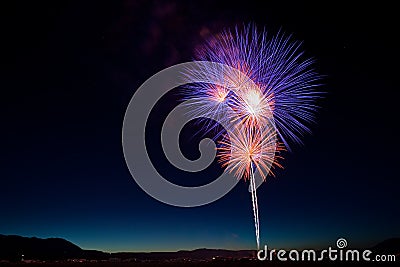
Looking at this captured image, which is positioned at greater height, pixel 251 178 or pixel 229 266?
pixel 251 178

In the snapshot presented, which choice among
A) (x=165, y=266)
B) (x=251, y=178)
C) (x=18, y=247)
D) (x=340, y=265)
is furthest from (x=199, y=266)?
(x=18, y=247)

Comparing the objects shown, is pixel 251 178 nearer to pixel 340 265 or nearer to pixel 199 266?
pixel 199 266

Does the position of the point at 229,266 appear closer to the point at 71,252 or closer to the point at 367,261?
the point at 367,261

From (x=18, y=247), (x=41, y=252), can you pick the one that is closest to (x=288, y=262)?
(x=41, y=252)

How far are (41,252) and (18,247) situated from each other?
732cm

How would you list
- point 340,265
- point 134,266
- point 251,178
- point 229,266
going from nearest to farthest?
point 340,265, point 229,266, point 134,266, point 251,178

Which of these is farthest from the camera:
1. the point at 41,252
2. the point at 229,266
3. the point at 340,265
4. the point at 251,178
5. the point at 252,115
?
the point at 41,252

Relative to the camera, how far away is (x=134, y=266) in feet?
79.3

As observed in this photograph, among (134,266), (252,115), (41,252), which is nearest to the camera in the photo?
(134,266)

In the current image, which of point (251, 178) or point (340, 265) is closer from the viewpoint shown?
point (340, 265)

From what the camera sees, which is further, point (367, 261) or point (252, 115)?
point (252, 115)

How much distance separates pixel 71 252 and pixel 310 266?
8147 cm

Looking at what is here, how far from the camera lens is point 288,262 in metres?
22.4

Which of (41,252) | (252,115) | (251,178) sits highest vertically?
(252,115)
